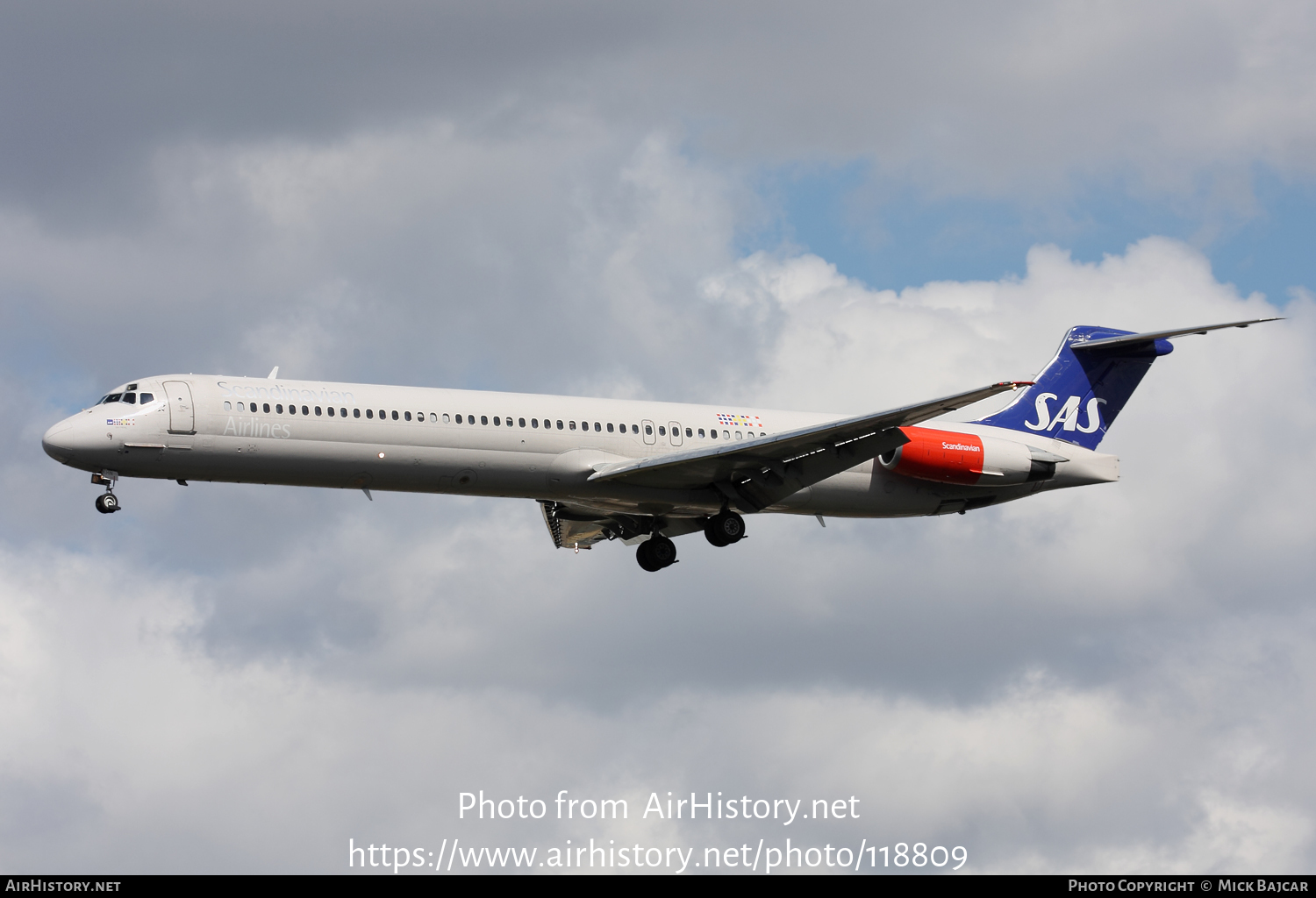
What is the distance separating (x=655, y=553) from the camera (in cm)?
4006

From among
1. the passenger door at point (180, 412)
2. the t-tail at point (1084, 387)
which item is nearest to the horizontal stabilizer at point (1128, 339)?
the t-tail at point (1084, 387)

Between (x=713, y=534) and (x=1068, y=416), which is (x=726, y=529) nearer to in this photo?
(x=713, y=534)

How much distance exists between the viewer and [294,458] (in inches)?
1307

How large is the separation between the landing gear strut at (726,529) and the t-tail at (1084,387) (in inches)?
315

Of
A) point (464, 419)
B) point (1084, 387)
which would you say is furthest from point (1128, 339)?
point (464, 419)

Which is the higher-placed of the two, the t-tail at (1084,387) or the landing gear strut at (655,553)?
the t-tail at (1084,387)

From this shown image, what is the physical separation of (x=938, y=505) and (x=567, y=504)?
9.08 metres

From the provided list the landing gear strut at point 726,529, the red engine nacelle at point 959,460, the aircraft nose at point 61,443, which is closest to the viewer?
the aircraft nose at point 61,443

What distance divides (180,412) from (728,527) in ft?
40.9

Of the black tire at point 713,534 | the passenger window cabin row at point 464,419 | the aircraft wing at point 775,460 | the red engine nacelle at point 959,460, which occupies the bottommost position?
the black tire at point 713,534

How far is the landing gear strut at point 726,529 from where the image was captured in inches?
1475

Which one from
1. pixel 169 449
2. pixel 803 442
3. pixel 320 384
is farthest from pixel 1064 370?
pixel 169 449

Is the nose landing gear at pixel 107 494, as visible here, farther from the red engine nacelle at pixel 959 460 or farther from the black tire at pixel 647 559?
the red engine nacelle at pixel 959 460

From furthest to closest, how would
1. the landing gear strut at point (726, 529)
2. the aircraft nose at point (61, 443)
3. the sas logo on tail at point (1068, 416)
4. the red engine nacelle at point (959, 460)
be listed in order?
1. the sas logo on tail at point (1068, 416)
2. the red engine nacelle at point (959, 460)
3. the landing gear strut at point (726, 529)
4. the aircraft nose at point (61, 443)
